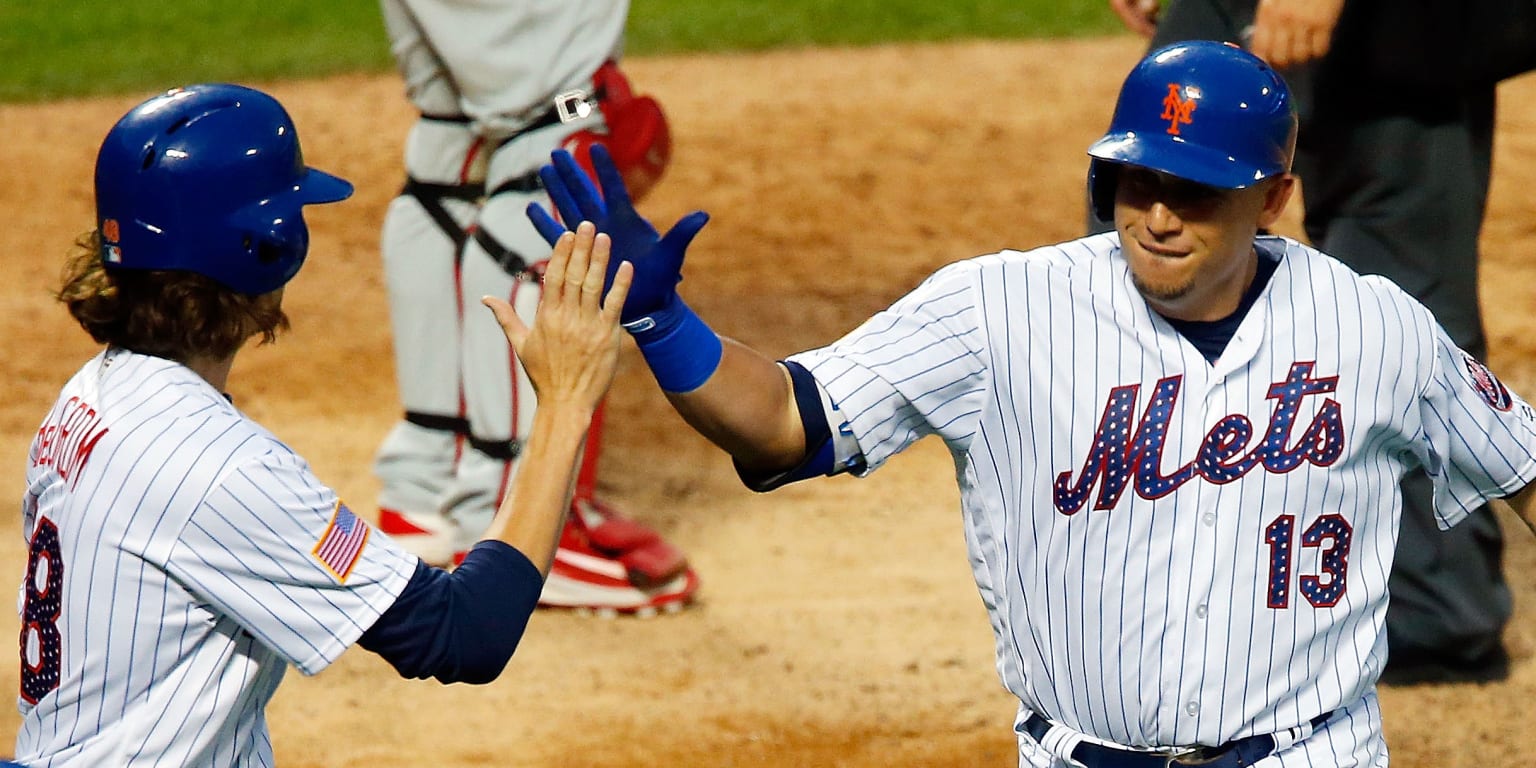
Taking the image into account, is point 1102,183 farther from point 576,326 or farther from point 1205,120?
point 576,326

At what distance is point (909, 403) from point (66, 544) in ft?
3.40

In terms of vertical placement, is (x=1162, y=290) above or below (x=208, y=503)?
above

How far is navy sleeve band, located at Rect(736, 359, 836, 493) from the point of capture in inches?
95.4

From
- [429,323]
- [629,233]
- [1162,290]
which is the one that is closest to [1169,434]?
[1162,290]

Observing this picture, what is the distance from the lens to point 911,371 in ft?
8.09

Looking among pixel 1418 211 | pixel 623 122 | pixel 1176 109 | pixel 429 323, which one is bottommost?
pixel 429 323

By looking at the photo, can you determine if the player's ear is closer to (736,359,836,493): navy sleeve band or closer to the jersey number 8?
(736,359,836,493): navy sleeve band

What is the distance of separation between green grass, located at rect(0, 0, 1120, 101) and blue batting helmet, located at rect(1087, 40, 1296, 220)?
7.09 meters

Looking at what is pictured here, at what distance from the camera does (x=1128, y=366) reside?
2477mm

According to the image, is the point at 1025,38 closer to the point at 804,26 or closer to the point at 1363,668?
the point at 804,26

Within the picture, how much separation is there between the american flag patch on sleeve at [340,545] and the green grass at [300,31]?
7147 millimetres

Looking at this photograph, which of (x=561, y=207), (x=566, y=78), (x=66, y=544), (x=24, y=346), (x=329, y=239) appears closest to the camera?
(x=66, y=544)

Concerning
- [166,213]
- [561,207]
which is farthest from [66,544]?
[561,207]

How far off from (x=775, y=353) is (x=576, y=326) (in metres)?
Result: 3.74
